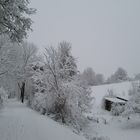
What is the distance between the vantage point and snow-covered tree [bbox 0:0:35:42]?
754 centimetres

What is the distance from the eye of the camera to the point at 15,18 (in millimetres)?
8250

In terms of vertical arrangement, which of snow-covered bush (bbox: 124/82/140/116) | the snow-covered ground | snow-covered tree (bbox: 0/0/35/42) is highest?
snow-covered tree (bbox: 0/0/35/42)

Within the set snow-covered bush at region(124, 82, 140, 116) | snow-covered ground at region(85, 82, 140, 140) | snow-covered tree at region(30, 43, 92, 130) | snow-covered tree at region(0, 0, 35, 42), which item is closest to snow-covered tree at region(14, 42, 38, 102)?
snow-covered ground at region(85, 82, 140, 140)

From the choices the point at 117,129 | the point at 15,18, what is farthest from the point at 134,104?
the point at 15,18

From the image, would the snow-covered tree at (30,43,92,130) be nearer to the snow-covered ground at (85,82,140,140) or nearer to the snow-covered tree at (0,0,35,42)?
the snow-covered ground at (85,82,140,140)

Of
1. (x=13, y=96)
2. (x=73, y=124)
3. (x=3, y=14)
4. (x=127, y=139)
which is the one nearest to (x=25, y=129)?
(x=3, y=14)

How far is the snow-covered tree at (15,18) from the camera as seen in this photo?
754 centimetres

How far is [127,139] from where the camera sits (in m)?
17.7

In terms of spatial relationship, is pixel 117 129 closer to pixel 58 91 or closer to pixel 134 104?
pixel 134 104

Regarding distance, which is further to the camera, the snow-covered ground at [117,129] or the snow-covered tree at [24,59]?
the snow-covered tree at [24,59]

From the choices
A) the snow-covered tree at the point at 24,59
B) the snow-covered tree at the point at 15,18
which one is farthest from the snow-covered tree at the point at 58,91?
the snow-covered tree at the point at 24,59

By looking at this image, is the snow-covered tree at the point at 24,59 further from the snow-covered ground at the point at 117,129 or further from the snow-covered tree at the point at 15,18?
the snow-covered tree at the point at 15,18

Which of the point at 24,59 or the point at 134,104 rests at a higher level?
the point at 24,59

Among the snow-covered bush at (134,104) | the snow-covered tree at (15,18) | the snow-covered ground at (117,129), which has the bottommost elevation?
the snow-covered ground at (117,129)
